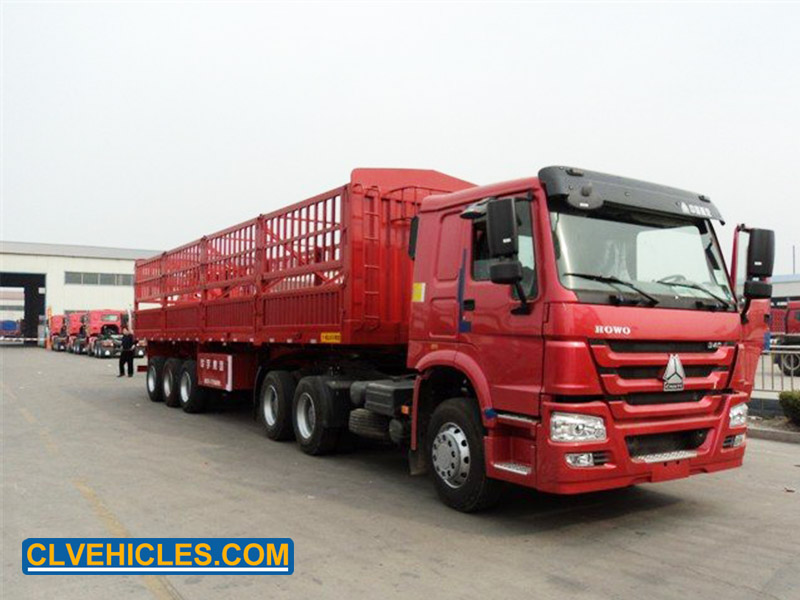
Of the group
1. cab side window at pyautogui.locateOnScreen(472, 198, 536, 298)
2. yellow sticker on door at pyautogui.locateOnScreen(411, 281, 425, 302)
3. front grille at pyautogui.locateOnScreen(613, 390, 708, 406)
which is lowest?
front grille at pyautogui.locateOnScreen(613, 390, 708, 406)

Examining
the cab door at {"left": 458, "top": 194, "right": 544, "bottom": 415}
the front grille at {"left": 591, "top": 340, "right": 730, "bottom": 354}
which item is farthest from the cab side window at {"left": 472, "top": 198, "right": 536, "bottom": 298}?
the front grille at {"left": 591, "top": 340, "right": 730, "bottom": 354}

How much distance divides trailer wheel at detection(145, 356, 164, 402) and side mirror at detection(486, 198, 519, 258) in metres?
11.0

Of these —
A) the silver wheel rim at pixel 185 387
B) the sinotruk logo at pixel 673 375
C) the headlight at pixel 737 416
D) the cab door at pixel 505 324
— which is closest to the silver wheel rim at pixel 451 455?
the cab door at pixel 505 324

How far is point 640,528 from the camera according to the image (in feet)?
17.4

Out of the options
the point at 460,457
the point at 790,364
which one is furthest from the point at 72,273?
the point at 460,457

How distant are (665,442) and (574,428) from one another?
99 cm

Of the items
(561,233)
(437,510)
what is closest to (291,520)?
(437,510)

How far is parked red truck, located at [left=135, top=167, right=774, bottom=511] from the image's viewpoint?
4.75 metres

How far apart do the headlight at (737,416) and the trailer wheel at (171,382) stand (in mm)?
10315

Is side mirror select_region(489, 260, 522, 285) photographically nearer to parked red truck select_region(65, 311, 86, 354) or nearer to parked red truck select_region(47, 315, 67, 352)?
parked red truck select_region(65, 311, 86, 354)

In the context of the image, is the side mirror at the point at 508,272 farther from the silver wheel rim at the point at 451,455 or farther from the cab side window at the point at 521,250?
the silver wheel rim at the point at 451,455

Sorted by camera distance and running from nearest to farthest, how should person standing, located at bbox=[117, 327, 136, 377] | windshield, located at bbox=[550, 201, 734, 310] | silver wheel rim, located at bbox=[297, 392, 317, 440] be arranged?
windshield, located at bbox=[550, 201, 734, 310], silver wheel rim, located at bbox=[297, 392, 317, 440], person standing, located at bbox=[117, 327, 136, 377]

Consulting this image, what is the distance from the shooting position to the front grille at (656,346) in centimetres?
482

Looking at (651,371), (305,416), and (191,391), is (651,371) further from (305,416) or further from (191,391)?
(191,391)
